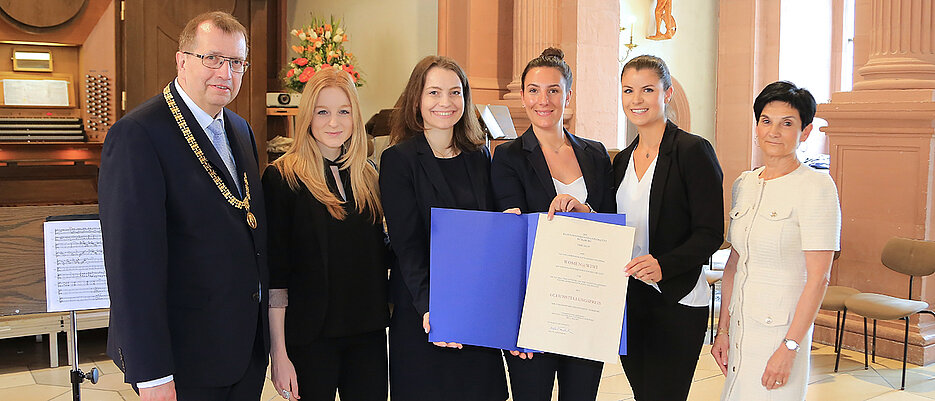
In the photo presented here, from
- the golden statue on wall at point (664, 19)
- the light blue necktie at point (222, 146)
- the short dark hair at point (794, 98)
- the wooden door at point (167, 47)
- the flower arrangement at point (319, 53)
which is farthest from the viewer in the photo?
the golden statue on wall at point (664, 19)

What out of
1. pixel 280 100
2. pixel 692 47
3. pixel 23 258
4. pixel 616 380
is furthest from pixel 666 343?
pixel 692 47

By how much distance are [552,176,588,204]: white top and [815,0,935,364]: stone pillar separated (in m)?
3.93

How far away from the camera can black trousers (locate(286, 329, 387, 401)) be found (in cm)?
248

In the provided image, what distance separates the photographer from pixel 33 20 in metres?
7.69

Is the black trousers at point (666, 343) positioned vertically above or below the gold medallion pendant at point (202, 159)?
below

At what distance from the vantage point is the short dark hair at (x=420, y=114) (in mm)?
2582

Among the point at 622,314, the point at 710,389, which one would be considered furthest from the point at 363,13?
the point at 622,314

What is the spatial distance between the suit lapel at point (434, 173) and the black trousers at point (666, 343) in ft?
2.37

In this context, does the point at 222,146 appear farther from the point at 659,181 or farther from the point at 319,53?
the point at 319,53

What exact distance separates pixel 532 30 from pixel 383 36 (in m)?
2.42

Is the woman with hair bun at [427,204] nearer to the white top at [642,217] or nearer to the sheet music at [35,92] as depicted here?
the white top at [642,217]

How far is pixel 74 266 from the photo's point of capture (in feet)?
8.40

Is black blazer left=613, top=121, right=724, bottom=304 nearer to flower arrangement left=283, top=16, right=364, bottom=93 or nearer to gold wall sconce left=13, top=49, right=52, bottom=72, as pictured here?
flower arrangement left=283, top=16, right=364, bottom=93

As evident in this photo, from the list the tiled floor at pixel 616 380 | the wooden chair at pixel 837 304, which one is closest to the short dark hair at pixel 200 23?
the tiled floor at pixel 616 380
